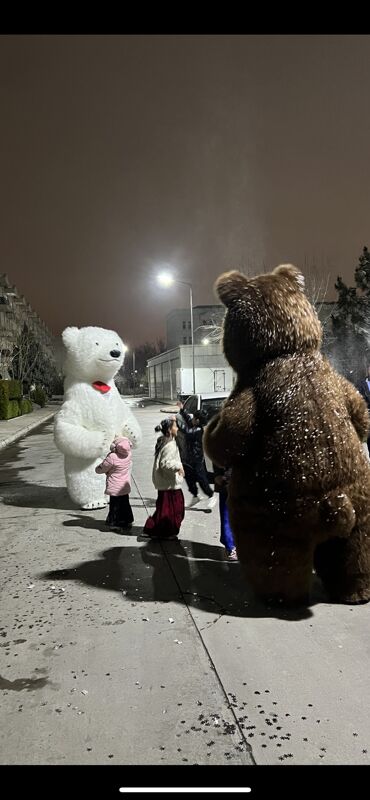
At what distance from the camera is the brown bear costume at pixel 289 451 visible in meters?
3.20

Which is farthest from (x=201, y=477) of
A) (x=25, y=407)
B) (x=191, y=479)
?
(x=25, y=407)

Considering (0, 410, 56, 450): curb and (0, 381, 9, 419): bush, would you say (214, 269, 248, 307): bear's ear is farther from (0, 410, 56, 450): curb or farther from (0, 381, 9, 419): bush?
(0, 381, 9, 419): bush

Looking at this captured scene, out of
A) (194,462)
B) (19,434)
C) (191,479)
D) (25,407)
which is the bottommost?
(19,434)

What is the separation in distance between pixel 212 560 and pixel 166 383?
40.0 meters

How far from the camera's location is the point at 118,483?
221 inches

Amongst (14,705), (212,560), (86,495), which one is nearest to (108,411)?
(86,495)

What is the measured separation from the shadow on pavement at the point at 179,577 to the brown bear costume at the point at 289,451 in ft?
0.84

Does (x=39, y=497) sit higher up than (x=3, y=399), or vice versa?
(x=3, y=399)

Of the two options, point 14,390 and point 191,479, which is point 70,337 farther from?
point 14,390

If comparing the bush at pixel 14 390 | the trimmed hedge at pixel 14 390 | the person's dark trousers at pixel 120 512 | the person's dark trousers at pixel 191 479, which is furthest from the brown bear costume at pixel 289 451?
the trimmed hedge at pixel 14 390

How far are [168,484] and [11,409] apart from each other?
69.1 ft
